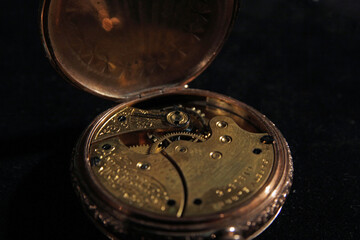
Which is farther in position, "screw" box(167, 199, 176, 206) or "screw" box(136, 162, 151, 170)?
"screw" box(136, 162, 151, 170)

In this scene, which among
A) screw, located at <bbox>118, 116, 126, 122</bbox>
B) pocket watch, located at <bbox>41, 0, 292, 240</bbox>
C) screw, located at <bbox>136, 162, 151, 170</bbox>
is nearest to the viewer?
pocket watch, located at <bbox>41, 0, 292, 240</bbox>

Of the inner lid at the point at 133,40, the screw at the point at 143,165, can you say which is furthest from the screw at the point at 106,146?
the inner lid at the point at 133,40

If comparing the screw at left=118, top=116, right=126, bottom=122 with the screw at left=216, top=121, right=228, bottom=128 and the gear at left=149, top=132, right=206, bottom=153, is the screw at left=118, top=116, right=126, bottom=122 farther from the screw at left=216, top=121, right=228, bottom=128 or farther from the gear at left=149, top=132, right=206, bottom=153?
the screw at left=216, top=121, right=228, bottom=128

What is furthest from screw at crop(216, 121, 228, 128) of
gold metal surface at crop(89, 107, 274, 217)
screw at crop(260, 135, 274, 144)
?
screw at crop(260, 135, 274, 144)

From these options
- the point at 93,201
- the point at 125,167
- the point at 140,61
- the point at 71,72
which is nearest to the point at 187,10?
the point at 140,61

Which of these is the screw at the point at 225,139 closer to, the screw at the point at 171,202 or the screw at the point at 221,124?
the screw at the point at 221,124

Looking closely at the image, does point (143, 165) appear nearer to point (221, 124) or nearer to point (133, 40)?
point (221, 124)

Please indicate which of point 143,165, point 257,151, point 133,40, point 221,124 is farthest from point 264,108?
point 143,165

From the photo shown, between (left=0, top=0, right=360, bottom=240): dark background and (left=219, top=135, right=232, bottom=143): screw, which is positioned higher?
(left=219, top=135, right=232, bottom=143): screw

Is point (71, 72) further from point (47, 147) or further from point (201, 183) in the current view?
point (201, 183)
